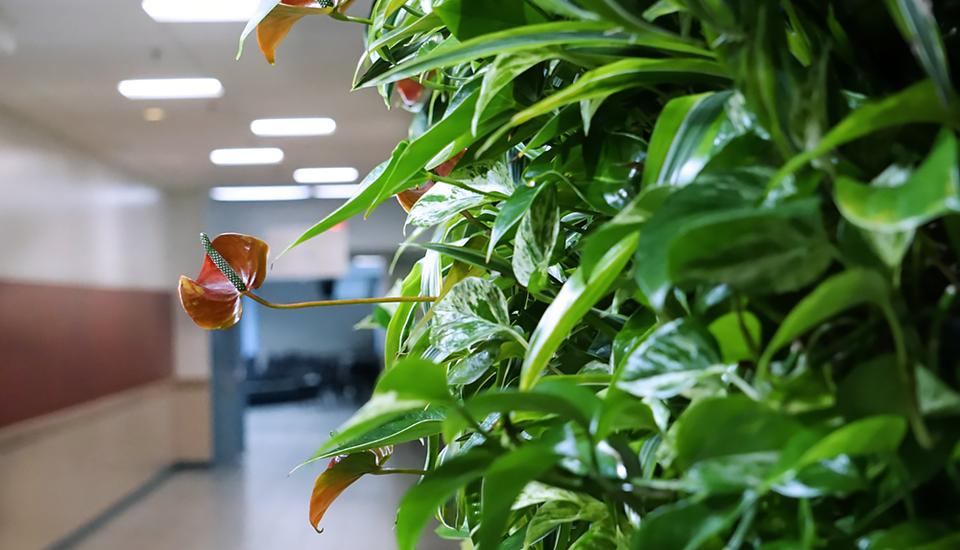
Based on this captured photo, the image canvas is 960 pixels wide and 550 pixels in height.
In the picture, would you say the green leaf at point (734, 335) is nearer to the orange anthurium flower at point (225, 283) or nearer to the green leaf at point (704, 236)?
the green leaf at point (704, 236)

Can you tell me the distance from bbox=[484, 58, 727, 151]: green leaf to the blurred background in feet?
8.13

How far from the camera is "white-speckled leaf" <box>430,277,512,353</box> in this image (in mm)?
356

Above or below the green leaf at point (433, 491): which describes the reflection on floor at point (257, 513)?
below

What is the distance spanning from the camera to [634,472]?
0.24 meters

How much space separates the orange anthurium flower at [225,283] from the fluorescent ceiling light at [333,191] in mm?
5840

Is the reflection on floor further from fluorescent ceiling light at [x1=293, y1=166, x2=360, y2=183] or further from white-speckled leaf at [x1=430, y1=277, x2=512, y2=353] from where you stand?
white-speckled leaf at [x1=430, y1=277, x2=512, y2=353]

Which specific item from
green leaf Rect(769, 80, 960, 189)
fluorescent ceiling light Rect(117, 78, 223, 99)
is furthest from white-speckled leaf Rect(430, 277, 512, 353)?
fluorescent ceiling light Rect(117, 78, 223, 99)

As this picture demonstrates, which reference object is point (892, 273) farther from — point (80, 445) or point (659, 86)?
point (80, 445)

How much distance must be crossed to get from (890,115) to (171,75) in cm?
367

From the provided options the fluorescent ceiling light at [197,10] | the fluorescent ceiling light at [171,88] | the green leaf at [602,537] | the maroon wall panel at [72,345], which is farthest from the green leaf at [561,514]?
the maroon wall panel at [72,345]

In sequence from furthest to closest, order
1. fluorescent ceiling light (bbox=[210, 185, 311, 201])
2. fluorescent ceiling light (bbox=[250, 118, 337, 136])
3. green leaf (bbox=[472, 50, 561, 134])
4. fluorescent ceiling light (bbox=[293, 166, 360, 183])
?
1. fluorescent ceiling light (bbox=[210, 185, 311, 201])
2. fluorescent ceiling light (bbox=[293, 166, 360, 183])
3. fluorescent ceiling light (bbox=[250, 118, 337, 136])
4. green leaf (bbox=[472, 50, 561, 134])

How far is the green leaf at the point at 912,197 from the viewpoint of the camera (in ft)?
0.48

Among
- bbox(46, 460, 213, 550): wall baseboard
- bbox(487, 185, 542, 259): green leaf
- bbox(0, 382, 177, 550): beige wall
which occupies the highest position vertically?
bbox(487, 185, 542, 259): green leaf

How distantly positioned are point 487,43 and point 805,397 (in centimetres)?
17
